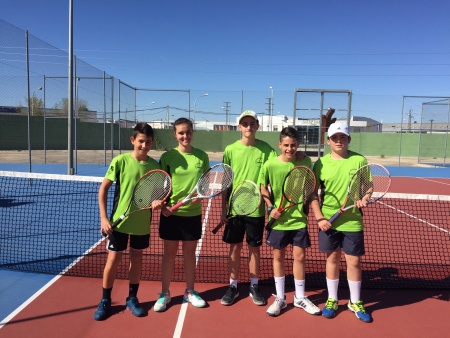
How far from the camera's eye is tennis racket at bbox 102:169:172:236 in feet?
9.84

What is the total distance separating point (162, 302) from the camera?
321cm

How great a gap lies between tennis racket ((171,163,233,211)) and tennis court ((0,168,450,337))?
1055mm

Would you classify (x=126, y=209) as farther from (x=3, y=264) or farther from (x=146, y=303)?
(x=3, y=264)

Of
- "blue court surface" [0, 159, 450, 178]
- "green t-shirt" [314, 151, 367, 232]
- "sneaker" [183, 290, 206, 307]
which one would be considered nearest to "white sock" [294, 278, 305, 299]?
"green t-shirt" [314, 151, 367, 232]

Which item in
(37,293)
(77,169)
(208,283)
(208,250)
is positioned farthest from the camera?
(77,169)

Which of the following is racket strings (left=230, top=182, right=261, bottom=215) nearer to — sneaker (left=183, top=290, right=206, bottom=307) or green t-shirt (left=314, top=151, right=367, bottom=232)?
green t-shirt (left=314, top=151, right=367, bottom=232)

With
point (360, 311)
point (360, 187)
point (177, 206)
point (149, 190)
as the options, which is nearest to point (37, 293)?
point (149, 190)

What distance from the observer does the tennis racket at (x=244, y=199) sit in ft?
10.3

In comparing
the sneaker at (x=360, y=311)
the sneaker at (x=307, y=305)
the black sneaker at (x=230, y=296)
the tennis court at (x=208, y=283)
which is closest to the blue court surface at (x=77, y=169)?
the tennis court at (x=208, y=283)

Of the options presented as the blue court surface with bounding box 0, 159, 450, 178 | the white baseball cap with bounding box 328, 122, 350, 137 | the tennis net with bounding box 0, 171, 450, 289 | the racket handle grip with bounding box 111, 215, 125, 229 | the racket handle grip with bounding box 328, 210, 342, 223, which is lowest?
the tennis net with bounding box 0, 171, 450, 289

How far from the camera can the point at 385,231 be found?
5.99 meters

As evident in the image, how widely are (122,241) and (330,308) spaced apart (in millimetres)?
1929

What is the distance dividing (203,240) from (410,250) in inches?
116

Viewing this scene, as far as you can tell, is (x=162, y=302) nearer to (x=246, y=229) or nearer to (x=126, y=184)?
(x=246, y=229)
